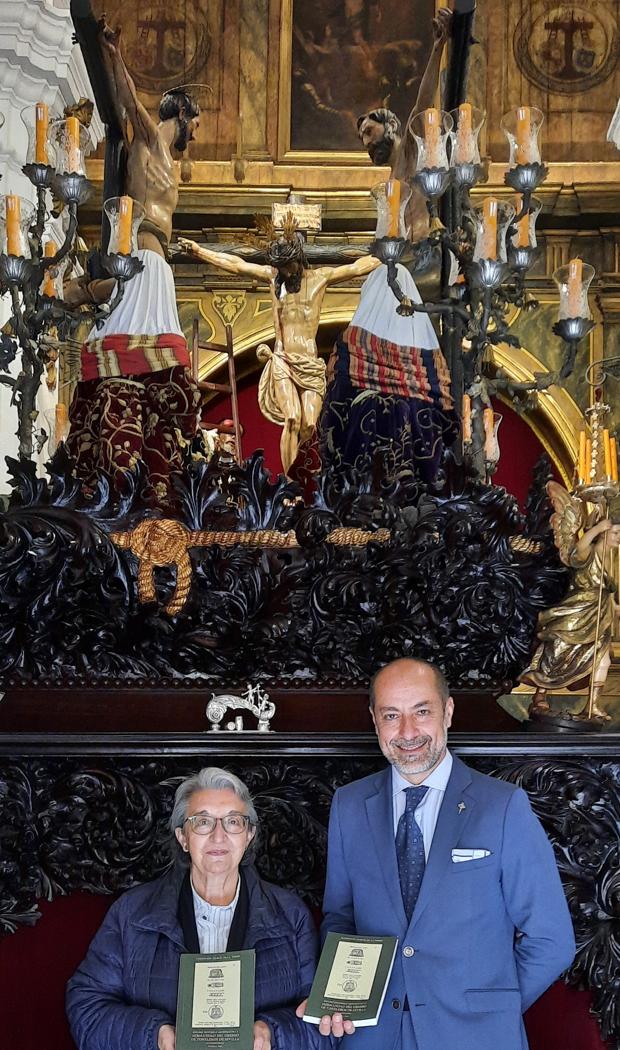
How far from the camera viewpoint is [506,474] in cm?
1276

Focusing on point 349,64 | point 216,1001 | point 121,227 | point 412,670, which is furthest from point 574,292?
point 349,64

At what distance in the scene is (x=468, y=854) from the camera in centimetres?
312

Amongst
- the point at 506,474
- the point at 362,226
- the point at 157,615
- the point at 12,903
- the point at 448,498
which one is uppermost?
the point at 362,226

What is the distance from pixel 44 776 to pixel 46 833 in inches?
6.3

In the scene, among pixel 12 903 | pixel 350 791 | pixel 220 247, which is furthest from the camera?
pixel 220 247

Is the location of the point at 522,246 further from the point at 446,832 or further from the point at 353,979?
the point at 353,979

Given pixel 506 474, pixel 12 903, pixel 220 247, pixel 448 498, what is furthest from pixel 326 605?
pixel 506 474

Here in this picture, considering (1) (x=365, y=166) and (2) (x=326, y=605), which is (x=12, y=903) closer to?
(2) (x=326, y=605)

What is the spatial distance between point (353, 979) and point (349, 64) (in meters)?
11.0

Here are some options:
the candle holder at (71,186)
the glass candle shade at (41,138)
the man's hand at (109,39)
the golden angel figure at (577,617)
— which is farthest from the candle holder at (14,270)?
the golden angel figure at (577,617)

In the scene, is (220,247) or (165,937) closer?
(165,937)

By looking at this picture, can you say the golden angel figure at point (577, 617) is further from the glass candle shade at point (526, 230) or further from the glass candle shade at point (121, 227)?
the glass candle shade at point (121, 227)

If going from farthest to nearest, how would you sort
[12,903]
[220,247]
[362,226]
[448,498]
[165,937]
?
[362,226] → [220,247] → [448,498] → [12,903] → [165,937]

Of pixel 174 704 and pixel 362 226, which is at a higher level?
pixel 362 226
